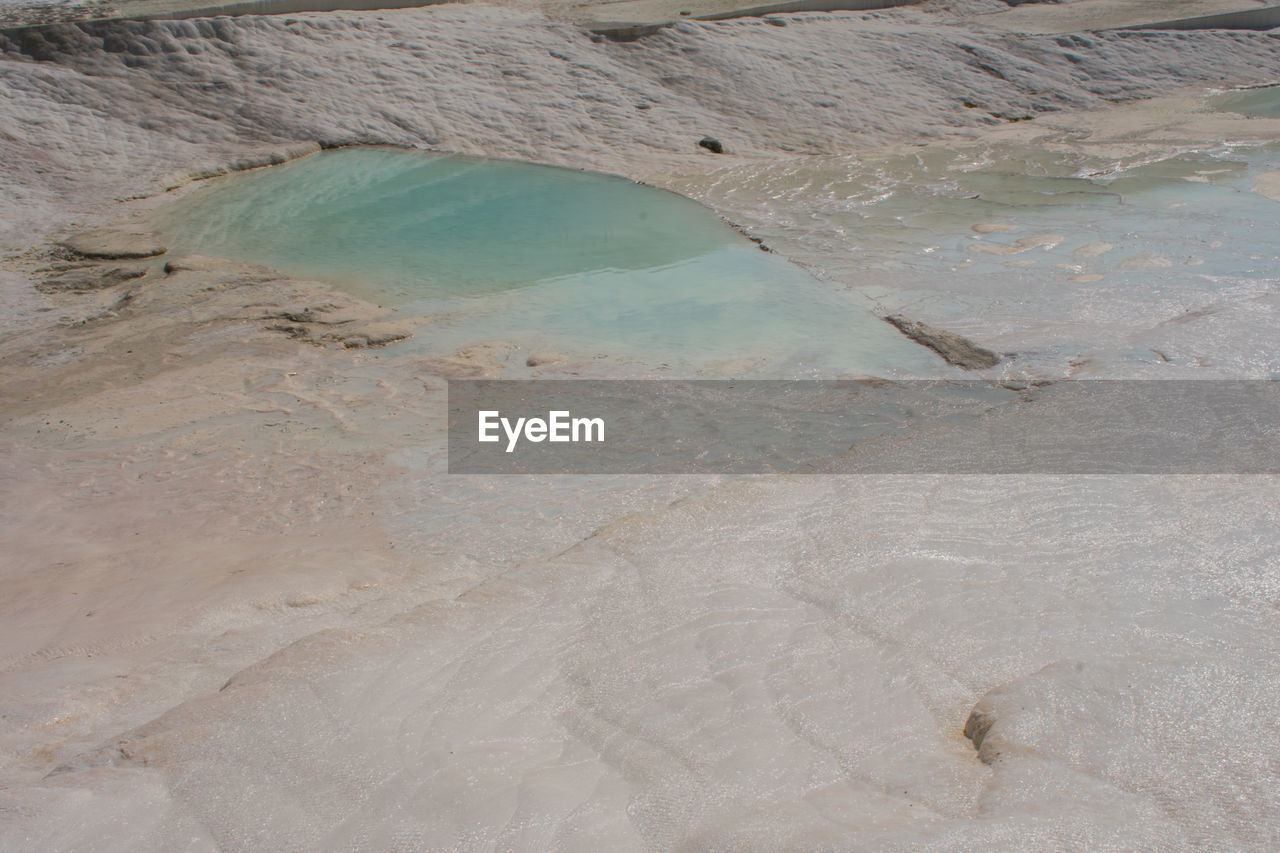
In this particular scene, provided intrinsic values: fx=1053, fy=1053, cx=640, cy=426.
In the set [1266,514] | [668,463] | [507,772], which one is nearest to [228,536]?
[668,463]

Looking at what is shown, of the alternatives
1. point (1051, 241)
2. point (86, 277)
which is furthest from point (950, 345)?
point (86, 277)

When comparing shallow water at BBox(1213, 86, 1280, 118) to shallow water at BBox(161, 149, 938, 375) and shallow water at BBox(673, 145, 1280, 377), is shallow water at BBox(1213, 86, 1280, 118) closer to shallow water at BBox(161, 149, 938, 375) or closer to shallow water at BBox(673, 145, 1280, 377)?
shallow water at BBox(673, 145, 1280, 377)

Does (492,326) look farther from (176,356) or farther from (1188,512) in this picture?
(1188,512)

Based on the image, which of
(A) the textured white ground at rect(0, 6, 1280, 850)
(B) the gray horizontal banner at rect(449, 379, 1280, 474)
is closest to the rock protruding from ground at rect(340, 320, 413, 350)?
(A) the textured white ground at rect(0, 6, 1280, 850)

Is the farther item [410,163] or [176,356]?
[410,163]

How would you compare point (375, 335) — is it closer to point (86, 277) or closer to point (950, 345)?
point (86, 277)

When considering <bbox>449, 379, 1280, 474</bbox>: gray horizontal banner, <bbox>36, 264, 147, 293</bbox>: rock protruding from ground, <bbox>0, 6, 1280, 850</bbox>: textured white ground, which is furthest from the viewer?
<bbox>36, 264, 147, 293</bbox>: rock protruding from ground
